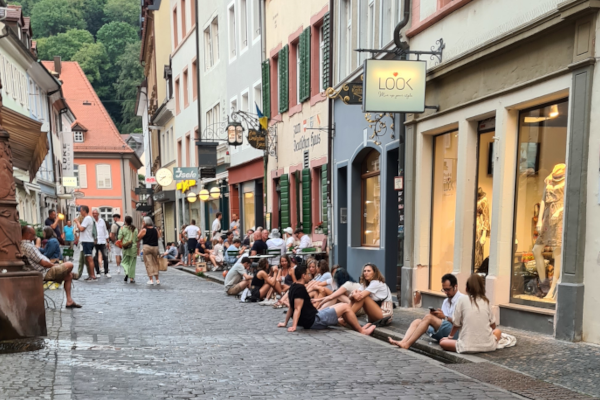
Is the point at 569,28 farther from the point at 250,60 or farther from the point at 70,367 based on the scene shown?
the point at 250,60

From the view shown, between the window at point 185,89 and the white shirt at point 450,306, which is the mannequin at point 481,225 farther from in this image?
the window at point 185,89

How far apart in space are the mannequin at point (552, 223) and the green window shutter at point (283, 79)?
13.5m

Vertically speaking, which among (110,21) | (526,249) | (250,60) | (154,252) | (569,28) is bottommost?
(154,252)

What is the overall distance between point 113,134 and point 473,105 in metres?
60.6

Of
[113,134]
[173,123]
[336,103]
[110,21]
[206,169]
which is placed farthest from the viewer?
[110,21]

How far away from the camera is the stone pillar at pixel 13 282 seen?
8656 millimetres

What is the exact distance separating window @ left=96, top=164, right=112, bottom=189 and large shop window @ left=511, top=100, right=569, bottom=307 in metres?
61.1

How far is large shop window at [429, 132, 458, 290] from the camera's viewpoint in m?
Answer: 12.4

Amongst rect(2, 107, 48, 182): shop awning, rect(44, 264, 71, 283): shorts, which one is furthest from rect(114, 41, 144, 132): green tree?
rect(44, 264, 71, 283): shorts

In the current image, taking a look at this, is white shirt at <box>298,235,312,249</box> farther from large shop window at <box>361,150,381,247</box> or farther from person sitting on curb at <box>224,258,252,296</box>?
person sitting on curb at <box>224,258,252,296</box>

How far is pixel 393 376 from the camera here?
7.19 meters

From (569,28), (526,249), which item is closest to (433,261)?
(526,249)

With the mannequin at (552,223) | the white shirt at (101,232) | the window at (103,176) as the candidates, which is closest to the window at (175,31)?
the white shirt at (101,232)

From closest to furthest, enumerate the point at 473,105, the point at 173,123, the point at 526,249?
the point at 526,249 < the point at 473,105 < the point at 173,123
